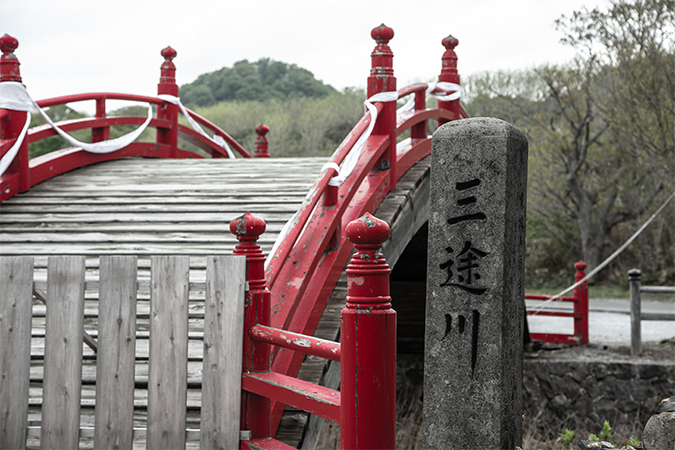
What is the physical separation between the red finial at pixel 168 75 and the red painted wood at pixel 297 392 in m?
6.05

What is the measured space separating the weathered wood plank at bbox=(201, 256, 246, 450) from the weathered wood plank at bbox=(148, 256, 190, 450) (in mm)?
104

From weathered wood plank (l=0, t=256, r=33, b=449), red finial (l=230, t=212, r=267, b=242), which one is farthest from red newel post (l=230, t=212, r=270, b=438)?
weathered wood plank (l=0, t=256, r=33, b=449)

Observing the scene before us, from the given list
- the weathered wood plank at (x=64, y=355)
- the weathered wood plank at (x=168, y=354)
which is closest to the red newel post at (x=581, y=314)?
the weathered wood plank at (x=168, y=354)

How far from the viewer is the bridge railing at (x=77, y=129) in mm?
5949

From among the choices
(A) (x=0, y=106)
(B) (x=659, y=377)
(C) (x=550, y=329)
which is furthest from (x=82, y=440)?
(C) (x=550, y=329)

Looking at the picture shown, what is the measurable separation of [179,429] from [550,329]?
11271mm

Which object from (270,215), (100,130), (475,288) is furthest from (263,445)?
(100,130)

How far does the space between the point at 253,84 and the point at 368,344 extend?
41099 mm

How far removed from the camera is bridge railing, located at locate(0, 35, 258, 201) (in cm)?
595

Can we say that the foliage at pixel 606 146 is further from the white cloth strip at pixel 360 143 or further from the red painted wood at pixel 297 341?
the red painted wood at pixel 297 341

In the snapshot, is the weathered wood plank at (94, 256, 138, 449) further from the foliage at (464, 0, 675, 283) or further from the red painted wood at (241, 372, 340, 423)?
the foliage at (464, 0, 675, 283)

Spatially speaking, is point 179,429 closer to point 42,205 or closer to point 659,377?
point 42,205

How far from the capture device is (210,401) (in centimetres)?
314

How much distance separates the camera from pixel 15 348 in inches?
129
